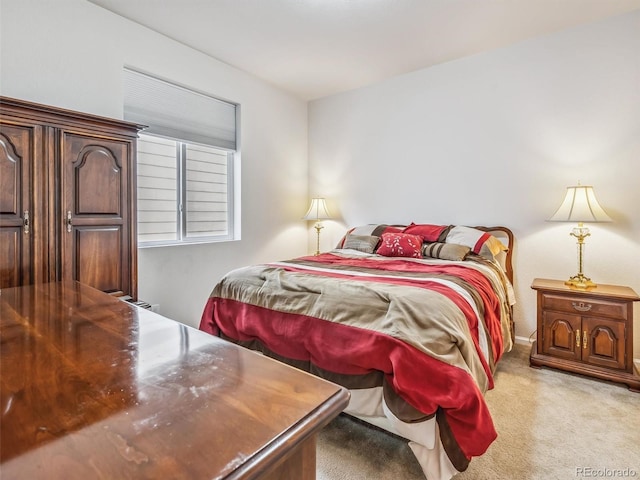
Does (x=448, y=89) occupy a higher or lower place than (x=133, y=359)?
higher

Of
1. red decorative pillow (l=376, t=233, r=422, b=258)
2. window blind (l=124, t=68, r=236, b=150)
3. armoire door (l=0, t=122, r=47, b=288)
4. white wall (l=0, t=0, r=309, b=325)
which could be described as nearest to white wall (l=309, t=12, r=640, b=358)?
red decorative pillow (l=376, t=233, r=422, b=258)

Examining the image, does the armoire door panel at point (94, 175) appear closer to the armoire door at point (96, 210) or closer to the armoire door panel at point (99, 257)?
the armoire door at point (96, 210)

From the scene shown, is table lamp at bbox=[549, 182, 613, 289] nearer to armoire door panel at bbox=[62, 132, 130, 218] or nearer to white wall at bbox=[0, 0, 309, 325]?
white wall at bbox=[0, 0, 309, 325]

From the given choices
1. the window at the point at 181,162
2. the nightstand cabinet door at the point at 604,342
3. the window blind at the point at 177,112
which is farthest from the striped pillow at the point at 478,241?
the window blind at the point at 177,112

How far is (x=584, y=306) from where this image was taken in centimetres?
235

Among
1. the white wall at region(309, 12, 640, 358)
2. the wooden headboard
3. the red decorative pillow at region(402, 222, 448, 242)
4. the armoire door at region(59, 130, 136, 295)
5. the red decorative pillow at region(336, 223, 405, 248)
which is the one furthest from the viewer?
the red decorative pillow at region(336, 223, 405, 248)

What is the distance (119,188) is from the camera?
211 cm

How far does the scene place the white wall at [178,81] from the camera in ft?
7.24

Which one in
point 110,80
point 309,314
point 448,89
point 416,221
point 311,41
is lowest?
point 309,314

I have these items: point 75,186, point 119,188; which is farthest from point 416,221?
point 75,186

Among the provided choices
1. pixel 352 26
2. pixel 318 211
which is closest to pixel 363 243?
pixel 318 211

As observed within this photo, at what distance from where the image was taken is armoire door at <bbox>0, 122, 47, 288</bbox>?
1683mm

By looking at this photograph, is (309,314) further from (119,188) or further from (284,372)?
(119,188)

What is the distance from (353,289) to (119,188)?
1562 mm
